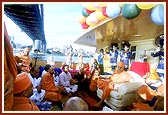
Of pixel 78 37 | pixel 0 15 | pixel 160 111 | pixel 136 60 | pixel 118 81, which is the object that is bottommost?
pixel 160 111

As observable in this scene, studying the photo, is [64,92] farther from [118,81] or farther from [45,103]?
[118,81]

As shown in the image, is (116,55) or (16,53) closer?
(16,53)

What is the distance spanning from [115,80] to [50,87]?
527mm

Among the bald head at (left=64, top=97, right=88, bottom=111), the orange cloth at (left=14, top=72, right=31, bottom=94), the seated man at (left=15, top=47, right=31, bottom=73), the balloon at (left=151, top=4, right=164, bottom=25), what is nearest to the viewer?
the bald head at (left=64, top=97, right=88, bottom=111)

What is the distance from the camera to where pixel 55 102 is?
7.23ft

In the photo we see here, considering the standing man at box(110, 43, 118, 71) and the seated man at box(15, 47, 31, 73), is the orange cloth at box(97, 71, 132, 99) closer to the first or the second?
the standing man at box(110, 43, 118, 71)

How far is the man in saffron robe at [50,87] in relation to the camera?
2.20 meters

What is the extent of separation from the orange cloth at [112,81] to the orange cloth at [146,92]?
0.13 meters

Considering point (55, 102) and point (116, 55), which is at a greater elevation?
point (116, 55)

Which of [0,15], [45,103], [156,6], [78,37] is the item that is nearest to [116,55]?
[78,37]

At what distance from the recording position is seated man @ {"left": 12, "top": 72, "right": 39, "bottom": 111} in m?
1.87

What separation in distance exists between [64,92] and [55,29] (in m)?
0.51

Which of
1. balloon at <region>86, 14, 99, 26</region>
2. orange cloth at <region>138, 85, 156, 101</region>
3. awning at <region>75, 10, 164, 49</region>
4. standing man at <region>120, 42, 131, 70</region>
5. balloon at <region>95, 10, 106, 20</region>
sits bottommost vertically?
orange cloth at <region>138, 85, 156, 101</region>

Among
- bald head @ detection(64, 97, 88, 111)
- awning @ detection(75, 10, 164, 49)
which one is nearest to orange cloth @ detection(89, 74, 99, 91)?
awning @ detection(75, 10, 164, 49)
